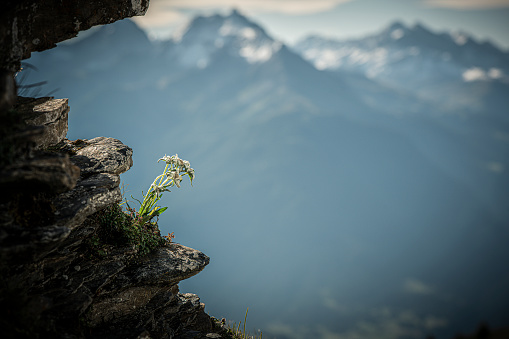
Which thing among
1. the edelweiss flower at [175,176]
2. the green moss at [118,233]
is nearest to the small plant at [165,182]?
the edelweiss flower at [175,176]

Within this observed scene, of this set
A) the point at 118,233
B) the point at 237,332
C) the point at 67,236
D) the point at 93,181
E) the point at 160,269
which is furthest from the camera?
the point at 237,332

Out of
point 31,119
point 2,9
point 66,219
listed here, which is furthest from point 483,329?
point 2,9

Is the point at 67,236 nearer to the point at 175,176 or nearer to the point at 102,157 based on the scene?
the point at 102,157

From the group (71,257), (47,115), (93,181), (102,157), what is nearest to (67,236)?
(71,257)

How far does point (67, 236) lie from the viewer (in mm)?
6070

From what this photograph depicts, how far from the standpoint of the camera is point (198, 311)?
9.72m

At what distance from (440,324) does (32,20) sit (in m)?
241

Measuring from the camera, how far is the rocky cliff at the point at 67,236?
18.0 ft

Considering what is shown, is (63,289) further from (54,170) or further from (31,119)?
(31,119)

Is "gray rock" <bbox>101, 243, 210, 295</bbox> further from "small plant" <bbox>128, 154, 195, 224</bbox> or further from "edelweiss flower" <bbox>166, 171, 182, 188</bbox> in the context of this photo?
"edelweiss flower" <bbox>166, 171, 182, 188</bbox>

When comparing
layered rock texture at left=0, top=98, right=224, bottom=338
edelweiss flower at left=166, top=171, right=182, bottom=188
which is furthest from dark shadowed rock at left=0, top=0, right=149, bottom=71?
edelweiss flower at left=166, top=171, right=182, bottom=188

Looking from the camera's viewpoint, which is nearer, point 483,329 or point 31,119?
point 483,329

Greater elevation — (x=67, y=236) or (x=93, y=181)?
(x=93, y=181)

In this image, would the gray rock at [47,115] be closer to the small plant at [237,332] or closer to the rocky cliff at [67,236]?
the rocky cliff at [67,236]
